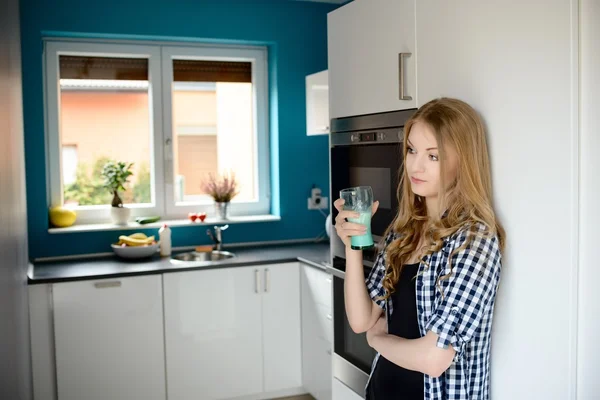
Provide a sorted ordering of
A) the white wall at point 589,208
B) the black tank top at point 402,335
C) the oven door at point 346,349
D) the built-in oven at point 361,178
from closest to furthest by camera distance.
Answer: the white wall at point 589,208
the black tank top at point 402,335
the built-in oven at point 361,178
the oven door at point 346,349

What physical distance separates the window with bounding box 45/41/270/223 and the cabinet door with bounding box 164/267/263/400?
819 mm

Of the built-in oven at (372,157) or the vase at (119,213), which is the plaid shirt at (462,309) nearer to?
the built-in oven at (372,157)

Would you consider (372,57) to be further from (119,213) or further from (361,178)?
(119,213)

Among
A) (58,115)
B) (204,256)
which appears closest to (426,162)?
(204,256)

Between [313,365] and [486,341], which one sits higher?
[486,341]

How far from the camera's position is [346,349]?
8.94ft

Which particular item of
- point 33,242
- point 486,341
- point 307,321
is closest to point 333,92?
point 486,341

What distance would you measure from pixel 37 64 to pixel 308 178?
1802mm

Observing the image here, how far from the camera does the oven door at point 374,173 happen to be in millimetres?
2225

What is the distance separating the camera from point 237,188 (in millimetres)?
4375

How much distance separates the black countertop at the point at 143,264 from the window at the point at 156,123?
1.38ft

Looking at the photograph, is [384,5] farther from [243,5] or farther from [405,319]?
[243,5]

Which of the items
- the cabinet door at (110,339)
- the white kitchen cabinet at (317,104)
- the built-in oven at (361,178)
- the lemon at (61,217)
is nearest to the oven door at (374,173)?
the built-in oven at (361,178)

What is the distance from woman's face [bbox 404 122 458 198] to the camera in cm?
170
